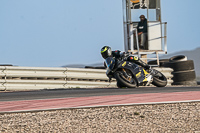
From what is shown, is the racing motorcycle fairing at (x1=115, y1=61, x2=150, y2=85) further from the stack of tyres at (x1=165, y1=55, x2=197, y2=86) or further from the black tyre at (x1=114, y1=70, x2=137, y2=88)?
the stack of tyres at (x1=165, y1=55, x2=197, y2=86)

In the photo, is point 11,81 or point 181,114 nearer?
point 181,114

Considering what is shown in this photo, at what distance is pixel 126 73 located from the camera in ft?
34.9

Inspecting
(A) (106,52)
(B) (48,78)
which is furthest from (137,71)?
(B) (48,78)

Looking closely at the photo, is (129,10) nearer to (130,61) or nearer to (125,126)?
(130,61)

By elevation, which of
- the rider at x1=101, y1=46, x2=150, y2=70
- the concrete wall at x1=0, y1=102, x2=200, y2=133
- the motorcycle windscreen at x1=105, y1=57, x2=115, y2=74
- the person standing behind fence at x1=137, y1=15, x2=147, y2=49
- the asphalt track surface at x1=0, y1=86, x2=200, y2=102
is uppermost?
the person standing behind fence at x1=137, y1=15, x2=147, y2=49

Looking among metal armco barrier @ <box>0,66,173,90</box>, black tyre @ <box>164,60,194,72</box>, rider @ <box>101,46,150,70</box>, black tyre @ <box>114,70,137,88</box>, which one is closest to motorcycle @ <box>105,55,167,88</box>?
black tyre @ <box>114,70,137,88</box>

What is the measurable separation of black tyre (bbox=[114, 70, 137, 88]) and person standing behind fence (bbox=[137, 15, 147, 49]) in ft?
25.6

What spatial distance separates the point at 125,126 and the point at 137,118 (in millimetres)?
556

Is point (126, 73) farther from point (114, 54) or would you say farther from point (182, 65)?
point (182, 65)

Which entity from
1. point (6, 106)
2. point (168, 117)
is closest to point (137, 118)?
point (168, 117)

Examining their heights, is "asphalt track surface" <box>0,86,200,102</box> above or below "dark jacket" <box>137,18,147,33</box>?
below

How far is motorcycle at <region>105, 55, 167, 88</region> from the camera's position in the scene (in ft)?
34.4

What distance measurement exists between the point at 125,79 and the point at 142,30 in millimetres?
8436

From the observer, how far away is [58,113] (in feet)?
19.6
